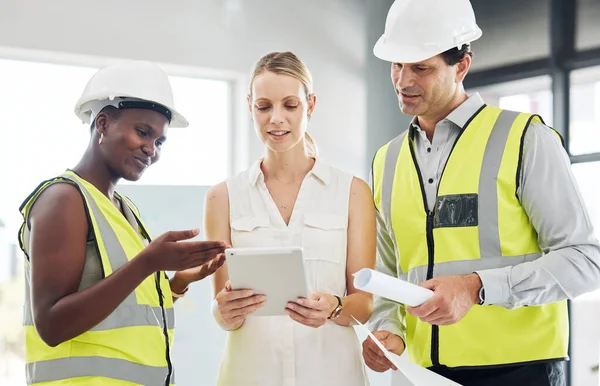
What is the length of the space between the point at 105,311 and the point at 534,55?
335 centimetres

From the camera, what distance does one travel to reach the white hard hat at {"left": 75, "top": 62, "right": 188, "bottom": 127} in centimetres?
176

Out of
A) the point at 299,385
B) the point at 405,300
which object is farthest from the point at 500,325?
the point at 299,385

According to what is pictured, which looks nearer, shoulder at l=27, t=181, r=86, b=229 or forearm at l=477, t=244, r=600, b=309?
shoulder at l=27, t=181, r=86, b=229

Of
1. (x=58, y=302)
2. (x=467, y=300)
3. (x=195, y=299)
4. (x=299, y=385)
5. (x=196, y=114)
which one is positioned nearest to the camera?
(x=58, y=302)

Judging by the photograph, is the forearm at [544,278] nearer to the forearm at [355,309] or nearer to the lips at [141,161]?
the forearm at [355,309]

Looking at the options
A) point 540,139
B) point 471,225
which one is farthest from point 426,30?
point 471,225

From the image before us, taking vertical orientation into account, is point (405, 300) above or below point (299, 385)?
above

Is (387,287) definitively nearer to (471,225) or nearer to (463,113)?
(471,225)

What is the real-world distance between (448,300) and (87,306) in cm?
80

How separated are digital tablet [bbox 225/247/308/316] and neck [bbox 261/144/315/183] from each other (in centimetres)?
46

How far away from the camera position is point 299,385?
2043 millimetres

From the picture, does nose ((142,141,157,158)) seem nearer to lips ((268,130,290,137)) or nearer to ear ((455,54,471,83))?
lips ((268,130,290,137))

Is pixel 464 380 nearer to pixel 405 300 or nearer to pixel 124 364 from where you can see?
pixel 405 300

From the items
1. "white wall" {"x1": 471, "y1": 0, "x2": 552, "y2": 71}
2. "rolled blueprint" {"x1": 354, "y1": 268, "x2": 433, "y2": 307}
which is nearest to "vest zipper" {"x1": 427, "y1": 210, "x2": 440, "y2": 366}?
"rolled blueprint" {"x1": 354, "y1": 268, "x2": 433, "y2": 307}
